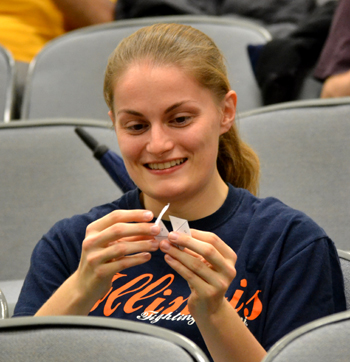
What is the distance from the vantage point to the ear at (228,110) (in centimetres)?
106

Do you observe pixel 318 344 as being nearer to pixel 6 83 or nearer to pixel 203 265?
pixel 203 265

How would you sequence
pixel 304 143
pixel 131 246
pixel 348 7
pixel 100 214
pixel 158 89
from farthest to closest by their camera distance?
pixel 348 7 → pixel 304 143 → pixel 100 214 → pixel 158 89 → pixel 131 246

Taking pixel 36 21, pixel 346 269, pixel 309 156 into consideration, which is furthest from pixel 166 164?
pixel 36 21

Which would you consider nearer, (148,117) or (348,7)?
(148,117)

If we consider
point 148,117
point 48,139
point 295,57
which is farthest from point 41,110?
point 148,117

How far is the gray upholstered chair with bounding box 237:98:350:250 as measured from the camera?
1367 millimetres

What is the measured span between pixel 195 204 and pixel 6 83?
1.00m

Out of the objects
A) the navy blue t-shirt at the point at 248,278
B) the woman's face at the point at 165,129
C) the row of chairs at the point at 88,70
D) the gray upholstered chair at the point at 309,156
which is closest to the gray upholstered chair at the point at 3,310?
the navy blue t-shirt at the point at 248,278

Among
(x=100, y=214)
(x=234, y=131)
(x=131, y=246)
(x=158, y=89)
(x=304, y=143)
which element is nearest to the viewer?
(x=131, y=246)

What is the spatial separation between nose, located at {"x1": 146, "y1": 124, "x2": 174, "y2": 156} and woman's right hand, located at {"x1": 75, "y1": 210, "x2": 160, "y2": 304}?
141mm

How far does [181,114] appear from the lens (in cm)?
94

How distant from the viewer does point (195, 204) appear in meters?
1.03

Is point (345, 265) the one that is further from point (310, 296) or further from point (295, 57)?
point (295, 57)

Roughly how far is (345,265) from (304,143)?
20.0 inches
